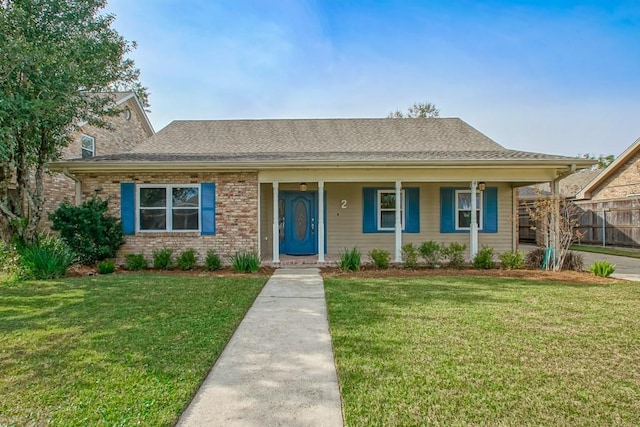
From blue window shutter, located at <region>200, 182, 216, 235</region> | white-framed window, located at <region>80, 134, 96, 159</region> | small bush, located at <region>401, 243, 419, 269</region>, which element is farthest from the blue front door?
white-framed window, located at <region>80, 134, 96, 159</region>

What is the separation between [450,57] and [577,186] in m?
16.1

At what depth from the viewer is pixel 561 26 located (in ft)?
32.6

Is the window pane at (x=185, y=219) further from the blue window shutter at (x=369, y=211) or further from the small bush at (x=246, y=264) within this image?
the blue window shutter at (x=369, y=211)

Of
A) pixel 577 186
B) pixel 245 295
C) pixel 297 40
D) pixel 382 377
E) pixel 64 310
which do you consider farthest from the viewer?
pixel 577 186

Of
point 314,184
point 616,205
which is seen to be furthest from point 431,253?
point 616,205

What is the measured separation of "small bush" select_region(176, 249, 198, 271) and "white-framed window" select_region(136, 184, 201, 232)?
779mm

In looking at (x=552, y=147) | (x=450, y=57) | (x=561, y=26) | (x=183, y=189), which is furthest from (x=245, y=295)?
(x=552, y=147)

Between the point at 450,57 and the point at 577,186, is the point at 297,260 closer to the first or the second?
the point at 450,57

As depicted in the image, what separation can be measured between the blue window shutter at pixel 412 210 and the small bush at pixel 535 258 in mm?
3056

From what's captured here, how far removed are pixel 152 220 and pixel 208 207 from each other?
1611mm

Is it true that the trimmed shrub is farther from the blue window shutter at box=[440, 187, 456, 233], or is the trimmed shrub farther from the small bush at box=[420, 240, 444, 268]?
the blue window shutter at box=[440, 187, 456, 233]

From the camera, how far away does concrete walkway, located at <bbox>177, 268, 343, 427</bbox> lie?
8.46ft

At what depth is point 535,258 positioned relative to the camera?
9.51 meters

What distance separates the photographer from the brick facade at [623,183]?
1588 centimetres
